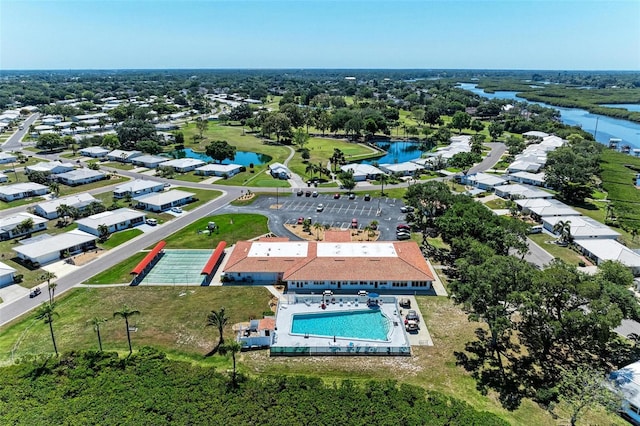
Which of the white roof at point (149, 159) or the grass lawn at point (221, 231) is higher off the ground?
the white roof at point (149, 159)

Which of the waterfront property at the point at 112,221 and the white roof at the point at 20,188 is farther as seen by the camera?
the white roof at the point at 20,188

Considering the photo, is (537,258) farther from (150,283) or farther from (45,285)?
(45,285)

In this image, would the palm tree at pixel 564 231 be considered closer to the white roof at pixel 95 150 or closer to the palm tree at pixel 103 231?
the palm tree at pixel 103 231

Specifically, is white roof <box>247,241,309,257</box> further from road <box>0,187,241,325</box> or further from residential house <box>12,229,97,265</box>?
residential house <box>12,229,97,265</box>

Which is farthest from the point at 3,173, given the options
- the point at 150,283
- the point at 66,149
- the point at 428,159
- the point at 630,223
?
the point at 630,223

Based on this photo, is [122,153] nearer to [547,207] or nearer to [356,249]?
[356,249]

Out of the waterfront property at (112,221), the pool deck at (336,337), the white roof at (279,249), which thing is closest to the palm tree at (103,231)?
the waterfront property at (112,221)

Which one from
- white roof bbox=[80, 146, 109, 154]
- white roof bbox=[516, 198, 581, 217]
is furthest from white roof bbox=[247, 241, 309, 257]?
white roof bbox=[80, 146, 109, 154]
